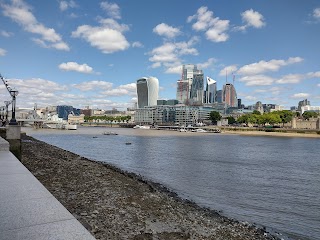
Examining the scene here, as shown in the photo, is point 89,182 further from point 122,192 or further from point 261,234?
point 261,234

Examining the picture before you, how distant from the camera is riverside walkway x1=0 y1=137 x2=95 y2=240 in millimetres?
5293

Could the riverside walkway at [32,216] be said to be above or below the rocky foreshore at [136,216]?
above

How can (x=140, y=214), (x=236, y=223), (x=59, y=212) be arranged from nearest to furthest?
1. (x=59, y=212)
2. (x=140, y=214)
3. (x=236, y=223)

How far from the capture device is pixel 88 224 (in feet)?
34.1

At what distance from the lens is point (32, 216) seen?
616 centimetres

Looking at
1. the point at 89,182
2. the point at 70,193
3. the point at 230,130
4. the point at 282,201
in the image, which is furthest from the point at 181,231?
the point at 230,130

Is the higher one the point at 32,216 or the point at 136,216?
the point at 32,216

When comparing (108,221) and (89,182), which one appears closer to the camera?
(108,221)

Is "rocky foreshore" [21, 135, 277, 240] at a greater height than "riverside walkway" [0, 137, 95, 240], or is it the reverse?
"riverside walkway" [0, 137, 95, 240]

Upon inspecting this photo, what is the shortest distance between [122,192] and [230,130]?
17262 centimetres

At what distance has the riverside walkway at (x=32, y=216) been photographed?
5293 millimetres

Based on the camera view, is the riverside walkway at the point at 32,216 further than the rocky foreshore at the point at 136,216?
No

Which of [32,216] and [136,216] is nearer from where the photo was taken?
[32,216]

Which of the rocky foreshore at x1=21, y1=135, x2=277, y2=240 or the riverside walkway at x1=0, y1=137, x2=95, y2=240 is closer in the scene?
the riverside walkway at x1=0, y1=137, x2=95, y2=240
